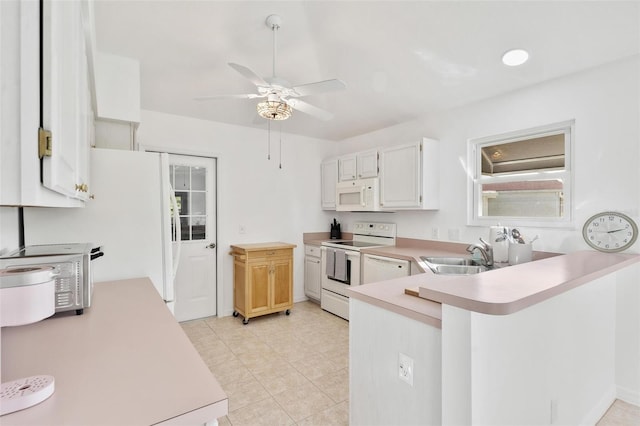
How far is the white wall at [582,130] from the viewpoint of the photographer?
87.0 inches

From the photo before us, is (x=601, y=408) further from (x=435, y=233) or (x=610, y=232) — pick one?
(x=435, y=233)

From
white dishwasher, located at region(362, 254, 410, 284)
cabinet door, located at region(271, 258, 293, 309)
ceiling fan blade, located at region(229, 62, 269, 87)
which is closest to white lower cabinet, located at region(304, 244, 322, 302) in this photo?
cabinet door, located at region(271, 258, 293, 309)

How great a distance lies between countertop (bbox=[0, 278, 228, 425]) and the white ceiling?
1.99 meters

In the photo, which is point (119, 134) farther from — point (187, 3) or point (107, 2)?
point (187, 3)

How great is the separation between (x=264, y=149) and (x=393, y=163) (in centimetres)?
176

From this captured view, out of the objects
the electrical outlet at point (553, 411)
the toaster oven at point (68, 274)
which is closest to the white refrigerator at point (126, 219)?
the toaster oven at point (68, 274)

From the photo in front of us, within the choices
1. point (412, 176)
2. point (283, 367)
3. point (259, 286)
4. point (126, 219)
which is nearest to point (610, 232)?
point (412, 176)

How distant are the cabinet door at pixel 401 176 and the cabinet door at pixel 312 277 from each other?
1297 mm

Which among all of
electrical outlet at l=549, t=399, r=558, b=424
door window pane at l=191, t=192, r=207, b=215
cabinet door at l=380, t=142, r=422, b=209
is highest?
cabinet door at l=380, t=142, r=422, b=209

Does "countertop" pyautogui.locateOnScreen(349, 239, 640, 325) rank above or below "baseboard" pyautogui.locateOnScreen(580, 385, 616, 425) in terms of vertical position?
above

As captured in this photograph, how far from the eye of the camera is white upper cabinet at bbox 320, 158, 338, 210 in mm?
4484

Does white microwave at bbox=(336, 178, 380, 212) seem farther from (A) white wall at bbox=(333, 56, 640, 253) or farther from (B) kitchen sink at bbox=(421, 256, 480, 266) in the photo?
(B) kitchen sink at bbox=(421, 256, 480, 266)

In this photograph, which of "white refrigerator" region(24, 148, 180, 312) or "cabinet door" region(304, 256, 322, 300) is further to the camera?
"cabinet door" region(304, 256, 322, 300)

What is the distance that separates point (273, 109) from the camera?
2.25 meters
